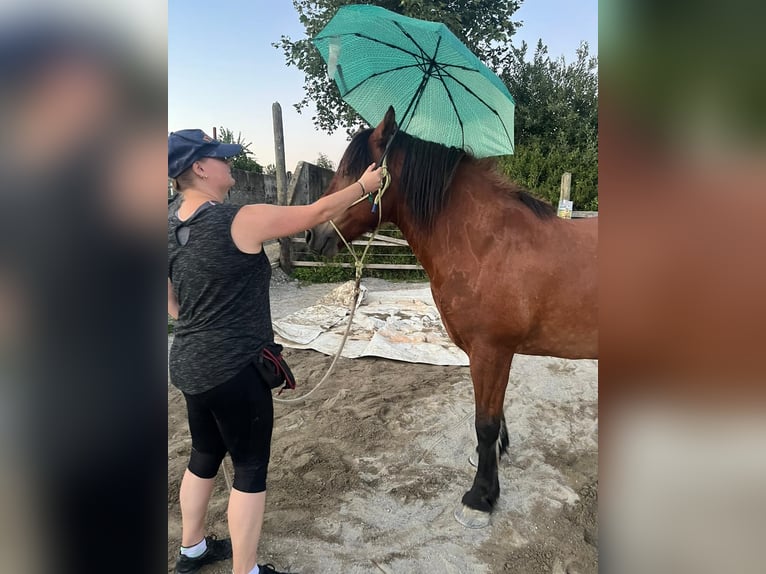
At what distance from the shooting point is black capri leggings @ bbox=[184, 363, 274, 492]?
1.58 metres

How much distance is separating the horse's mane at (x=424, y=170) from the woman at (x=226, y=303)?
2.23 ft

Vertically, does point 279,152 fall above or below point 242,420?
above

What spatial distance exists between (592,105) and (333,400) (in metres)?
12.7

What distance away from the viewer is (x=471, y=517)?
2303mm

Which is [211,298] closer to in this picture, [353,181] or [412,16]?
[353,181]

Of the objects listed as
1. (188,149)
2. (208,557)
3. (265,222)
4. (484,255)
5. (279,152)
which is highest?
(279,152)

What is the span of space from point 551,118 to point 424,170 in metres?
12.4

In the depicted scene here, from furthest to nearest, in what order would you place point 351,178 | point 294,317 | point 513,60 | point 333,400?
point 513,60
point 294,317
point 333,400
point 351,178

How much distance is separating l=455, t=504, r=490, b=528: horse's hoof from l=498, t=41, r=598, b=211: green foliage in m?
8.72

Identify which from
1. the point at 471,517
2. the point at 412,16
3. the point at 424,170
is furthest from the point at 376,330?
the point at 412,16

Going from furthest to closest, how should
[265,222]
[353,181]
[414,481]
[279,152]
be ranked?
[279,152]
[414,481]
[353,181]
[265,222]
